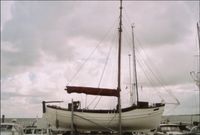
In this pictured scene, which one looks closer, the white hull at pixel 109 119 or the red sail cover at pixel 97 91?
the white hull at pixel 109 119

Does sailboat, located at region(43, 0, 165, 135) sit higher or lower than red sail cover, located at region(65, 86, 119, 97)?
lower

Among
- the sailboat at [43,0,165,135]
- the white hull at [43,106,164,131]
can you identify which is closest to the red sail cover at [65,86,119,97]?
the sailboat at [43,0,165,135]

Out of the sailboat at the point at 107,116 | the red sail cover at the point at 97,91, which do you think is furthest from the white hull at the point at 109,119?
the red sail cover at the point at 97,91

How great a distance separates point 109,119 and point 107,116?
0.43 m

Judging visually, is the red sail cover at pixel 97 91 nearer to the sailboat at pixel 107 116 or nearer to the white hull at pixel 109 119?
the sailboat at pixel 107 116

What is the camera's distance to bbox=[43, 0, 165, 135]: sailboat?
43.5m

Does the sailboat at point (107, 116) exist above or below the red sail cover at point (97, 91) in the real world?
below

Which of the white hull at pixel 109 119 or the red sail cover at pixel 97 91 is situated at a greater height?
the red sail cover at pixel 97 91

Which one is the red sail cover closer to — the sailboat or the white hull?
the sailboat

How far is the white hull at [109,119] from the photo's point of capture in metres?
43.6

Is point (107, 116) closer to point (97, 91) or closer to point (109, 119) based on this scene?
point (109, 119)

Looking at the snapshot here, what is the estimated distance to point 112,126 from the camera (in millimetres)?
44344

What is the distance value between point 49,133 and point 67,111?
8.88 meters

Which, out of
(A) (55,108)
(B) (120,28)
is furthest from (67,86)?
(B) (120,28)
